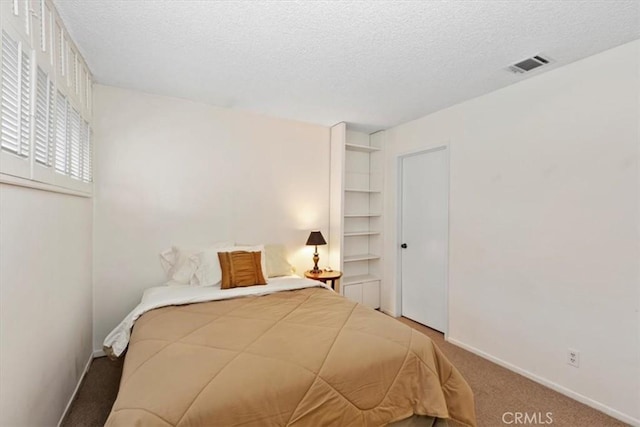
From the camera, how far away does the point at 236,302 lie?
230 centimetres

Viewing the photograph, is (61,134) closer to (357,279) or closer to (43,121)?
(43,121)

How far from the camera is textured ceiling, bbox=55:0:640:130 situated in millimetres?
1692

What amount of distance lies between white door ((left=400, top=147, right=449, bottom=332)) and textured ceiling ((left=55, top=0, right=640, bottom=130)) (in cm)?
91

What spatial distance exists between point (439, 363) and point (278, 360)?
99 centimetres

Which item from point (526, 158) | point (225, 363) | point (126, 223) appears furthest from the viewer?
point (126, 223)

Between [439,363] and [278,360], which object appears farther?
[439,363]

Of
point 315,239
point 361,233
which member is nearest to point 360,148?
point 361,233

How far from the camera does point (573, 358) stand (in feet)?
7.22

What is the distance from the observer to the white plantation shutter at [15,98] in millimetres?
1146

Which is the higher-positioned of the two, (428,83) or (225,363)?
(428,83)

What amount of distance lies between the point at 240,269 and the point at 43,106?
1715 millimetres

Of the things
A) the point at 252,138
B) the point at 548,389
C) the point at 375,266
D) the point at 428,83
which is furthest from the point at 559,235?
the point at 252,138

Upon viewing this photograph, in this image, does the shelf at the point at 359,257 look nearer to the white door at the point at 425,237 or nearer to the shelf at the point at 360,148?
the white door at the point at 425,237

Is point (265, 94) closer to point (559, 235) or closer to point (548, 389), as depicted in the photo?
point (559, 235)
